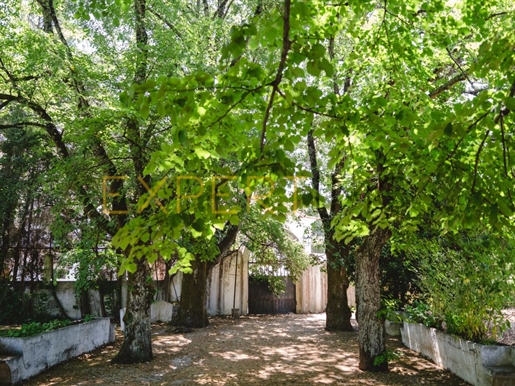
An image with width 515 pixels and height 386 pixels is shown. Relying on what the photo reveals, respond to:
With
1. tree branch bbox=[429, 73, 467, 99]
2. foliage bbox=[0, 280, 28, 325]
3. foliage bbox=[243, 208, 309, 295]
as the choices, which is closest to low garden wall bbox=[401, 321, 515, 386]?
tree branch bbox=[429, 73, 467, 99]

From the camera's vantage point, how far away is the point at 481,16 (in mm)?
4469

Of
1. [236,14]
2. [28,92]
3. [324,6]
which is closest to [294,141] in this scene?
[324,6]

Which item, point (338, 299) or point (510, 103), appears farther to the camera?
point (338, 299)

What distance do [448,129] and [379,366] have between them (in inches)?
220

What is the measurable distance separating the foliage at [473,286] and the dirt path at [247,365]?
2.71 ft

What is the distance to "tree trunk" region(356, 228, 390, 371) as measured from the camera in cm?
702

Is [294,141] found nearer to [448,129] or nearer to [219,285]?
[448,129]

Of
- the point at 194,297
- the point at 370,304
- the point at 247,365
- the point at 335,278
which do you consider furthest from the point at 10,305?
the point at 370,304

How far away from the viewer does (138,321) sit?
8.05 metres

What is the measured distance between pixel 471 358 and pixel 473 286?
1.00 meters

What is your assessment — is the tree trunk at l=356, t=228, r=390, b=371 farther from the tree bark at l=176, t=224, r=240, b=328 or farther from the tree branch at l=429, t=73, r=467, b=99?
the tree bark at l=176, t=224, r=240, b=328

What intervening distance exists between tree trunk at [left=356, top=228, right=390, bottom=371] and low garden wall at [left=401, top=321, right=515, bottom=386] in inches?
35.2

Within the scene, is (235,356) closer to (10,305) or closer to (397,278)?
(397,278)

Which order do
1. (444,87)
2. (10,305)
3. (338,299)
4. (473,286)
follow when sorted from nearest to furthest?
(473,286) < (444,87) < (338,299) < (10,305)
